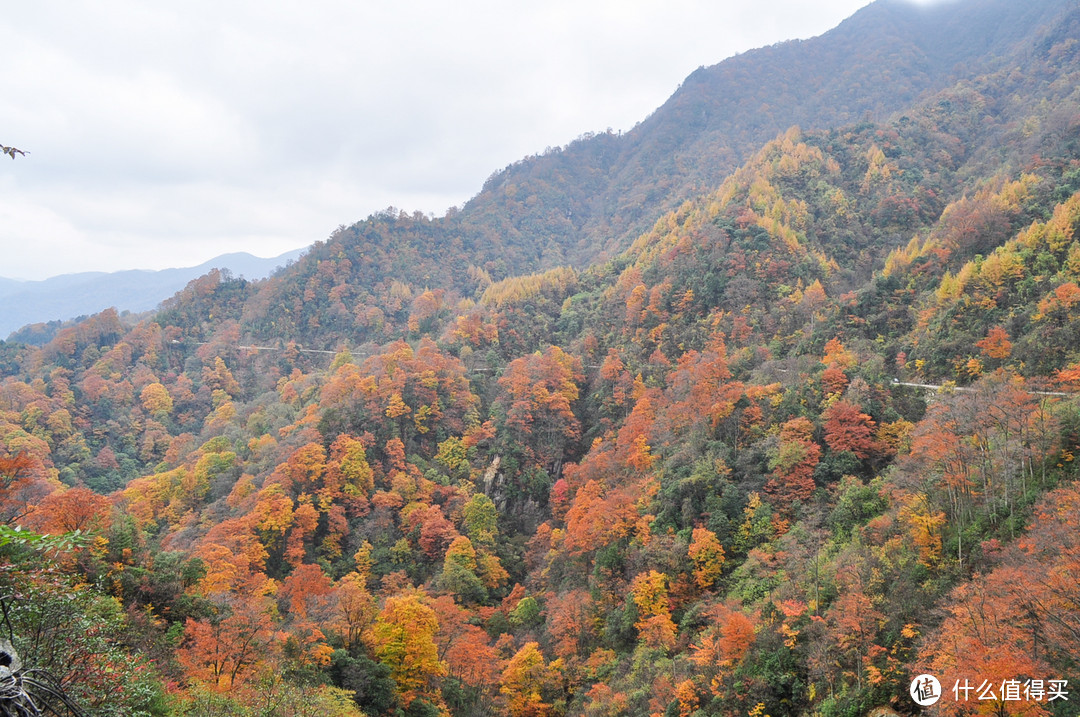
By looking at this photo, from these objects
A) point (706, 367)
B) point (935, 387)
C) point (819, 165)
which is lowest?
point (935, 387)

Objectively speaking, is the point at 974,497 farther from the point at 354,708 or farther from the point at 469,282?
the point at 469,282

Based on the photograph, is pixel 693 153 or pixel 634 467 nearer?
pixel 634 467

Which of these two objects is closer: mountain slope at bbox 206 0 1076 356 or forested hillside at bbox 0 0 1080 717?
forested hillside at bbox 0 0 1080 717

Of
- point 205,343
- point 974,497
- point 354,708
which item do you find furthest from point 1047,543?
point 205,343

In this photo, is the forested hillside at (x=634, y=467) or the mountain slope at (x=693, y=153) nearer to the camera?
the forested hillside at (x=634, y=467)

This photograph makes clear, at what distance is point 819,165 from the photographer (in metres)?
82.5

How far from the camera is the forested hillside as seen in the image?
2002 centimetres

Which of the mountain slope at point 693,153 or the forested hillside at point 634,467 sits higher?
the mountain slope at point 693,153

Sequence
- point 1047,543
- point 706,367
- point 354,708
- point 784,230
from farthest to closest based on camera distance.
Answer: point 784,230
point 706,367
point 354,708
point 1047,543

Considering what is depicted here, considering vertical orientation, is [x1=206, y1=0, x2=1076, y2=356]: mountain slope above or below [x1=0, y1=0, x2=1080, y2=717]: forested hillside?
above

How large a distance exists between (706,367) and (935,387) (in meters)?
16.2

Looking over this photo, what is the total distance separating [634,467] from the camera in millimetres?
46250

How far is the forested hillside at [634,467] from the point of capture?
788 inches

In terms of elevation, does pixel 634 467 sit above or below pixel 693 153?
below
